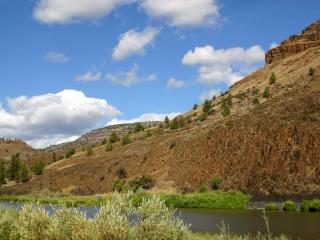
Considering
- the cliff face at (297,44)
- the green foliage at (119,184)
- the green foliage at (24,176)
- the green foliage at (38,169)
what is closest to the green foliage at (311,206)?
the green foliage at (119,184)

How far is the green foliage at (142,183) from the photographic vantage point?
262ft

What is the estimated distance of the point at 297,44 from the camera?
148 meters

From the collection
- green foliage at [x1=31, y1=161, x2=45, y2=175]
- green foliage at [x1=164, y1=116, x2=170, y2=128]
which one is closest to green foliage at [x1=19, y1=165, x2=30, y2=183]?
green foliage at [x1=31, y1=161, x2=45, y2=175]

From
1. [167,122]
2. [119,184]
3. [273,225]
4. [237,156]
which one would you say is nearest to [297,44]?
[167,122]

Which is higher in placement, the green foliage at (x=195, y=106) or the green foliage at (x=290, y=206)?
the green foliage at (x=195, y=106)

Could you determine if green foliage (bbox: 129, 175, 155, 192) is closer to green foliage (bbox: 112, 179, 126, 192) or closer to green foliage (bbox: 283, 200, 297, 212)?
green foliage (bbox: 112, 179, 126, 192)

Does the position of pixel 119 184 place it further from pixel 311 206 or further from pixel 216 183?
pixel 311 206

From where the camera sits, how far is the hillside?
62094 millimetres

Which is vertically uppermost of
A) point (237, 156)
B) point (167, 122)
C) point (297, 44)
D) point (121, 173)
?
point (297, 44)

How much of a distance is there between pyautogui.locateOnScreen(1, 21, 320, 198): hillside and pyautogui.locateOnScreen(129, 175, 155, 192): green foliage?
1322mm

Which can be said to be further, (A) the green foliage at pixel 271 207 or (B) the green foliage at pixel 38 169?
(B) the green foliage at pixel 38 169

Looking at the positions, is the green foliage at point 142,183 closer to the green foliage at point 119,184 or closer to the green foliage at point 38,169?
the green foliage at point 119,184

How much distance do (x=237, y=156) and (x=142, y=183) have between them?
17671mm

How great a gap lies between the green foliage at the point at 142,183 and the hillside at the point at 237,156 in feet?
4.34
